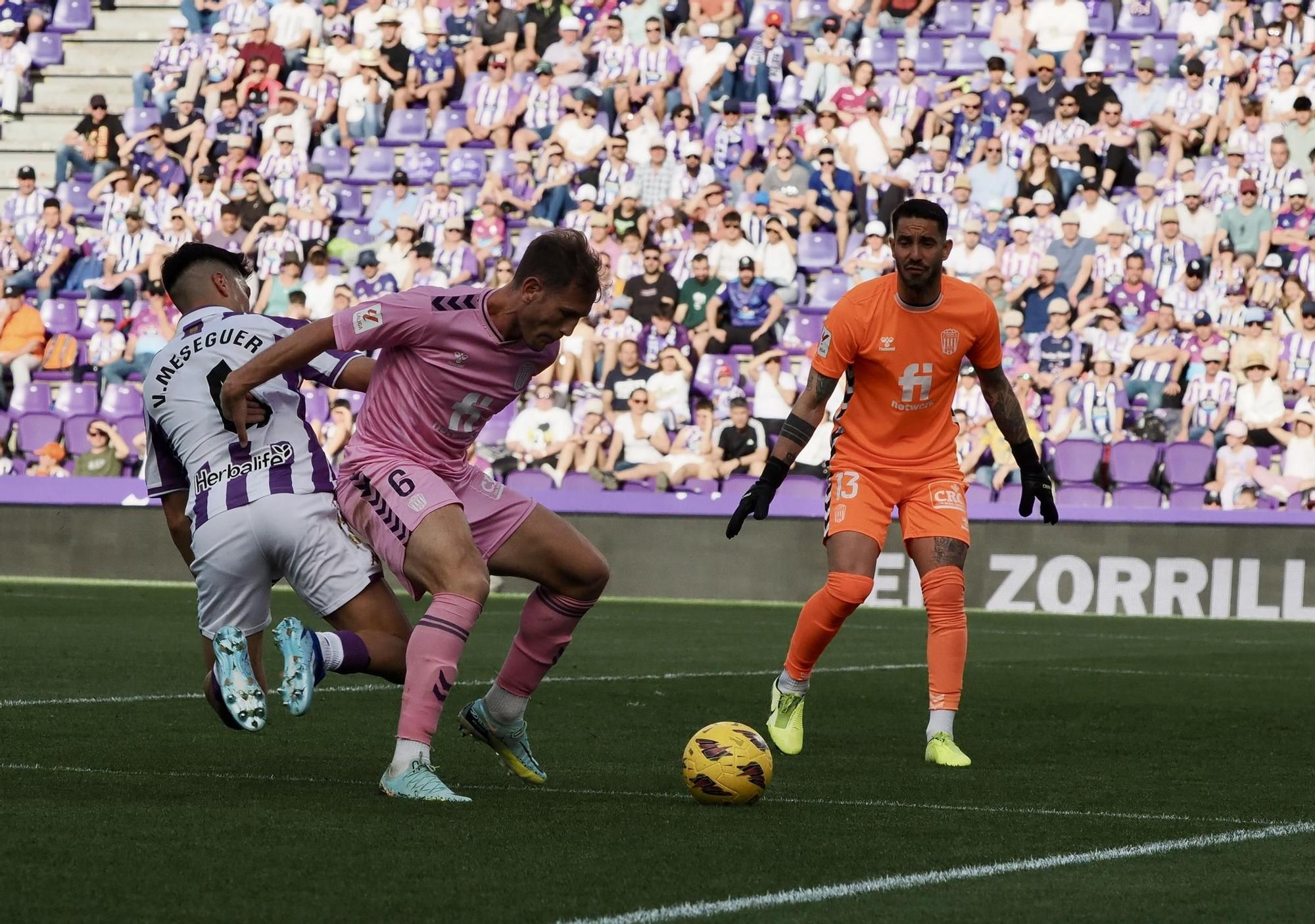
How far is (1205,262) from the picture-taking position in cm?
2106

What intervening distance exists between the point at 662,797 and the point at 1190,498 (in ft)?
44.6

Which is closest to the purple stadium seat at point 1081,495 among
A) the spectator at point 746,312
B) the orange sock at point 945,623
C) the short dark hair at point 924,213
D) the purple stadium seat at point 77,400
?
the spectator at point 746,312

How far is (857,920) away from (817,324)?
17.5 meters

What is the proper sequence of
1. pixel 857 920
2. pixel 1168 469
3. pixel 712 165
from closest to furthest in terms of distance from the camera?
pixel 857 920 → pixel 1168 469 → pixel 712 165

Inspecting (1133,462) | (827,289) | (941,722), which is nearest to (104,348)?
(827,289)

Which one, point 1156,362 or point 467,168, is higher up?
point 467,168

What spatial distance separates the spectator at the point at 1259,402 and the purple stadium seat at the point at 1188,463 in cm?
45

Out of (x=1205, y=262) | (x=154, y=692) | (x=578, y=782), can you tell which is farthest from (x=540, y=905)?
(x=1205, y=262)

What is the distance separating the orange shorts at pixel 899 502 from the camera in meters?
8.66

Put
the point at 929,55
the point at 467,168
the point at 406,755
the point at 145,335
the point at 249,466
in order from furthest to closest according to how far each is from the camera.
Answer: the point at 467,168 → the point at 929,55 → the point at 145,335 → the point at 249,466 → the point at 406,755

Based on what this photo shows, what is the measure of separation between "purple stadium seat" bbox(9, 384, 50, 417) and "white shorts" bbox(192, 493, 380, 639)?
18.0m

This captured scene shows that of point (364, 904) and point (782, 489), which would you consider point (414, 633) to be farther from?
point (782, 489)

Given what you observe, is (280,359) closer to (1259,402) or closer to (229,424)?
(229,424)

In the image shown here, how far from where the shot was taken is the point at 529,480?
70.3ft
